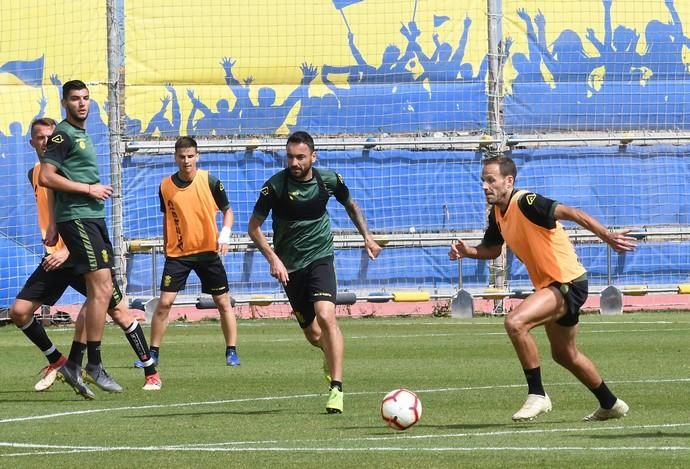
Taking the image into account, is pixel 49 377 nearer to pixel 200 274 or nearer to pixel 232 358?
pixel 232 358

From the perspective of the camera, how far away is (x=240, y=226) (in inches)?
961

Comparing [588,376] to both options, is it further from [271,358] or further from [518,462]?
[271,358]

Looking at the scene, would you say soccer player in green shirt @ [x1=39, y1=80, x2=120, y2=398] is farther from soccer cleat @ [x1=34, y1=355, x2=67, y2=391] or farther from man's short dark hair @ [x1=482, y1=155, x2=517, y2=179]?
man's short dark hair @ [x1=482, y1=155, x2=517, y2=179]

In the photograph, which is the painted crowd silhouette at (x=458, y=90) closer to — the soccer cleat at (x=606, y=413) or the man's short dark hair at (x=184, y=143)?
the man's short dark hair at (x=184, y=143)

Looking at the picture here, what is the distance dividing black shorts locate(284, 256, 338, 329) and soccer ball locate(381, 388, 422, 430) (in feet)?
6.96

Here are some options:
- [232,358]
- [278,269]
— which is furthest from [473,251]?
[232,358]

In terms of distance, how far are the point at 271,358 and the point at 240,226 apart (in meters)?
8.57

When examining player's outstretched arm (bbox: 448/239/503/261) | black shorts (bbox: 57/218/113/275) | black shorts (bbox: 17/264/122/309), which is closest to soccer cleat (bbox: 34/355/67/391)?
black shorts (bbox: 17/264/122/309)

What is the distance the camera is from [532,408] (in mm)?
9852

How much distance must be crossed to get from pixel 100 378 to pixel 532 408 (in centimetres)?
408

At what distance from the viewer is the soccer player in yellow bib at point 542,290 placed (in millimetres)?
9914

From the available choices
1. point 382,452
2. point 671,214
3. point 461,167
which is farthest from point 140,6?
point 382,452

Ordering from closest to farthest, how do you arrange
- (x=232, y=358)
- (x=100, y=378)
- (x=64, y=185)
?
(x=64, y=185), (x=100, y=378), (x=232, y=358)

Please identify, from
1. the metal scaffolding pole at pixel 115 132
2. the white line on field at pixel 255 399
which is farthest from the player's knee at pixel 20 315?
the metal scaffolding pole at pixel 115 132
